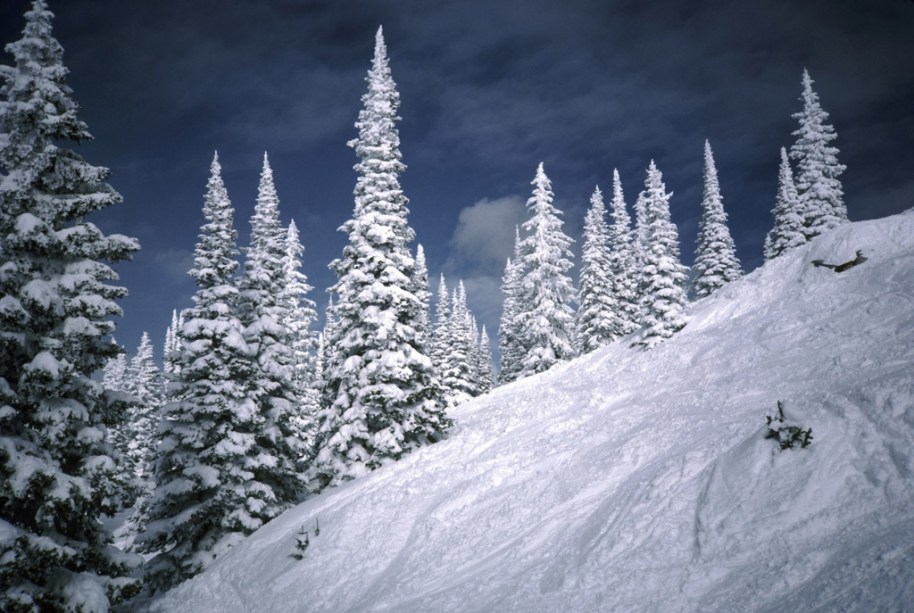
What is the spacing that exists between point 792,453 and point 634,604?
3.39m

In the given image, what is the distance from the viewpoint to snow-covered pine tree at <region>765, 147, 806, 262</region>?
43094 millimetres

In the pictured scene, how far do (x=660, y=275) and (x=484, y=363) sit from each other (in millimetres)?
44400

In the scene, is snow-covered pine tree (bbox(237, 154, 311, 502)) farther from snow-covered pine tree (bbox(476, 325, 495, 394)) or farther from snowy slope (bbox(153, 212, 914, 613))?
snow-covered pine tree (bbox(476, 325, 495, 394))

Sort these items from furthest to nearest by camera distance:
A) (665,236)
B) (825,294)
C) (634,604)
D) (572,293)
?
(572,293) → (665,236) → (825,294) → (634,604)

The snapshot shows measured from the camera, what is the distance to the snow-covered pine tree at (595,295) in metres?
44.9

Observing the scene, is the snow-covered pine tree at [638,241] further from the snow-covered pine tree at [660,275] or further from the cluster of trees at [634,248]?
the snow-covered pine tree at [660,275]

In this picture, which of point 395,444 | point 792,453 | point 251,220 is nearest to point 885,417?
point 792,453

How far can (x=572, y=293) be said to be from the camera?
4038 centimetres

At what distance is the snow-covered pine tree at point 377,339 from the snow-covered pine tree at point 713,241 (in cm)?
3248

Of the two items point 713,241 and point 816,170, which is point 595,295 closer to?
point 713,241

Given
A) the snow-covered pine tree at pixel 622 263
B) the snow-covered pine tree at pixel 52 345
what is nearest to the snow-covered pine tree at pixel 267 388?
the snow-covered pine tree at pixel 52 345

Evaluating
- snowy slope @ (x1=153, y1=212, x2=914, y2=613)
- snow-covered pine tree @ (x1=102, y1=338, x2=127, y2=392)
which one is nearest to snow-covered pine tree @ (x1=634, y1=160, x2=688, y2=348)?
snowy slope @ (x1=153, y1=212, x2=914, y2=613)

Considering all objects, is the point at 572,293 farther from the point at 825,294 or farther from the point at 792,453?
the point at 792,453

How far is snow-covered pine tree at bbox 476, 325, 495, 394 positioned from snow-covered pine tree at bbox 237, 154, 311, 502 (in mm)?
43824
